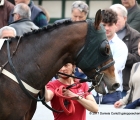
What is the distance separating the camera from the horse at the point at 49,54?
576cm

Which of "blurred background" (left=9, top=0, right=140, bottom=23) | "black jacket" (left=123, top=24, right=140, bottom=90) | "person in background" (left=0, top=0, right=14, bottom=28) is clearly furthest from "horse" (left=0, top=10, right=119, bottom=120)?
"blurred background" (left=9, top=0, right=140, bottom=23)

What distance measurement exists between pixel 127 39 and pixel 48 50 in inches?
137

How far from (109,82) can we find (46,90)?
0.76 metres

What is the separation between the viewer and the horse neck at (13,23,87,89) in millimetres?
5816

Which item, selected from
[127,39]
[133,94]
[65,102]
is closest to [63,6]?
[127,39]

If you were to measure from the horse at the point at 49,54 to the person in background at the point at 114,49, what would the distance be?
8.07ft

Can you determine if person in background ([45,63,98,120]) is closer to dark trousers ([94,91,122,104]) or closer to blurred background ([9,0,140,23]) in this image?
dark trousers ([94,91,122,104])

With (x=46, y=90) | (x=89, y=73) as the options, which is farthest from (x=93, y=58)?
(x=46, y=90)

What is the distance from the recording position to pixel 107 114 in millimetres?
7840

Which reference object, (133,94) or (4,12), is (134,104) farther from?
(4,12)

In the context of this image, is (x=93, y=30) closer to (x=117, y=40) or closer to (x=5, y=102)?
(x=5, y=102)

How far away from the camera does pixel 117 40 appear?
8.57 m

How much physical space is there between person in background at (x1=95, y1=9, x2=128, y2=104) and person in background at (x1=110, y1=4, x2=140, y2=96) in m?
0.35

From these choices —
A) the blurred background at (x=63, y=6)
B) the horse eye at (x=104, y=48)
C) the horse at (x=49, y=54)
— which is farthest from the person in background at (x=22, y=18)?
the blurred background at (x=63, y=6)
